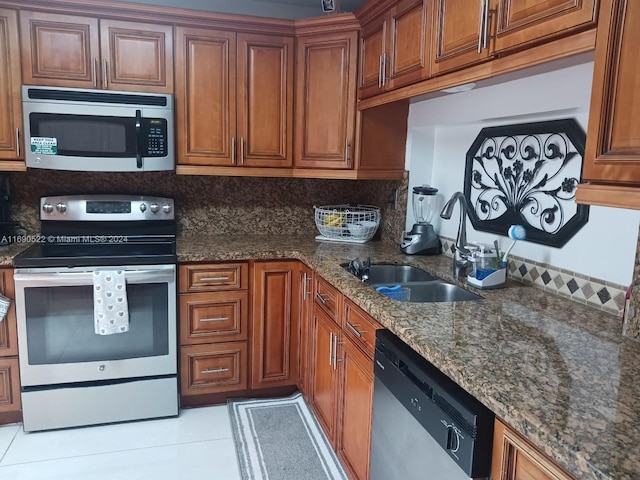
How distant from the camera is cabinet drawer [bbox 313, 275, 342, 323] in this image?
2119 millimetres

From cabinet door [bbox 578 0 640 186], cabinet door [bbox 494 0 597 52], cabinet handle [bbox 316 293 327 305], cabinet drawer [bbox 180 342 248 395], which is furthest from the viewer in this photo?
cabinet drawer [bbox 180 342 248 395]

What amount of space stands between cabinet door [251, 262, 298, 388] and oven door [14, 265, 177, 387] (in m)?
0.45

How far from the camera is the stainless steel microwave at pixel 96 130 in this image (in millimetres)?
2465

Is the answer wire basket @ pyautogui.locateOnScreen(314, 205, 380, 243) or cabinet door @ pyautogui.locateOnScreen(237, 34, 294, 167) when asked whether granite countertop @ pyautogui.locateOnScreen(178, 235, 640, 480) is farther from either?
cabinet door @ pyautogui.locateOnScreen(237, 34, 294, 167)

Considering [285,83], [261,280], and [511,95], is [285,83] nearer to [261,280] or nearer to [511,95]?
[261,280]

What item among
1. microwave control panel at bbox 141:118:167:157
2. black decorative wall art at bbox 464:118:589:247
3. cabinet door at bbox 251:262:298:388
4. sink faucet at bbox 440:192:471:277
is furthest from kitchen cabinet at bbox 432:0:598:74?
microwave control panel at bbox 141:118:167:157

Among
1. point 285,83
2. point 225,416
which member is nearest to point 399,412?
point 225,416

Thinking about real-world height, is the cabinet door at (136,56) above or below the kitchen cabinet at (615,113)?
above

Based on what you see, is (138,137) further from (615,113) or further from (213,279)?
(615,113)

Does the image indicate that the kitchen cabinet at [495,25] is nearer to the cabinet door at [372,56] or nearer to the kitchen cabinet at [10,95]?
the cabinet door at [372,56]

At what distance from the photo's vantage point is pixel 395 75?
7.41ft

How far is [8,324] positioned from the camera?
238cm

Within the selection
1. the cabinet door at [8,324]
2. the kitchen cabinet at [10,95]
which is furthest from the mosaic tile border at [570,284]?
the kitchen cabinet at [10,95]

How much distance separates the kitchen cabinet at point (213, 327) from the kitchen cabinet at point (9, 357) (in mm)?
790
